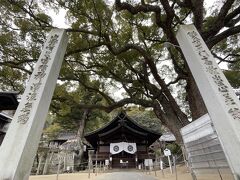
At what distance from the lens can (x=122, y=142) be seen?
19328 mm

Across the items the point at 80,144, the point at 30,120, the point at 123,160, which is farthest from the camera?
the point at 80,144

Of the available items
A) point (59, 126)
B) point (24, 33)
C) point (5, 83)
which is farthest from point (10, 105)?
point (59, 126)

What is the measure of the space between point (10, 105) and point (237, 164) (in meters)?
8.93

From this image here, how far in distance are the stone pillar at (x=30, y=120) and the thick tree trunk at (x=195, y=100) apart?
Answer: 5361 mm

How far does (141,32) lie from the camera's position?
1127 cm

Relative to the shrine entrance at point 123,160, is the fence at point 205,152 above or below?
below

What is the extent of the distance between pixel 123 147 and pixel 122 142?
466mm

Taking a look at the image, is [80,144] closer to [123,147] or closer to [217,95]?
[123,147]

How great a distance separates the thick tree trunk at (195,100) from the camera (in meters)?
7.94

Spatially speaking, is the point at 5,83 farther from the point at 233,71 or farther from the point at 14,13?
the point at 233,71

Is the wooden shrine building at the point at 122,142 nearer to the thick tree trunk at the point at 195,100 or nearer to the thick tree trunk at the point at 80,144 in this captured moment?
the thick tree trunk at the point at 80,144

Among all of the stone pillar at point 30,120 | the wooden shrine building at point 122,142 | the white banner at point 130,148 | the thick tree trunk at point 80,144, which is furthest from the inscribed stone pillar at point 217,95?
the thick tree trunk at point 80,144

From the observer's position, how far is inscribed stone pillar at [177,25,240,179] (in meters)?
4.08

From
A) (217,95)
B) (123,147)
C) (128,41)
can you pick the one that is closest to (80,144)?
(123,147)
